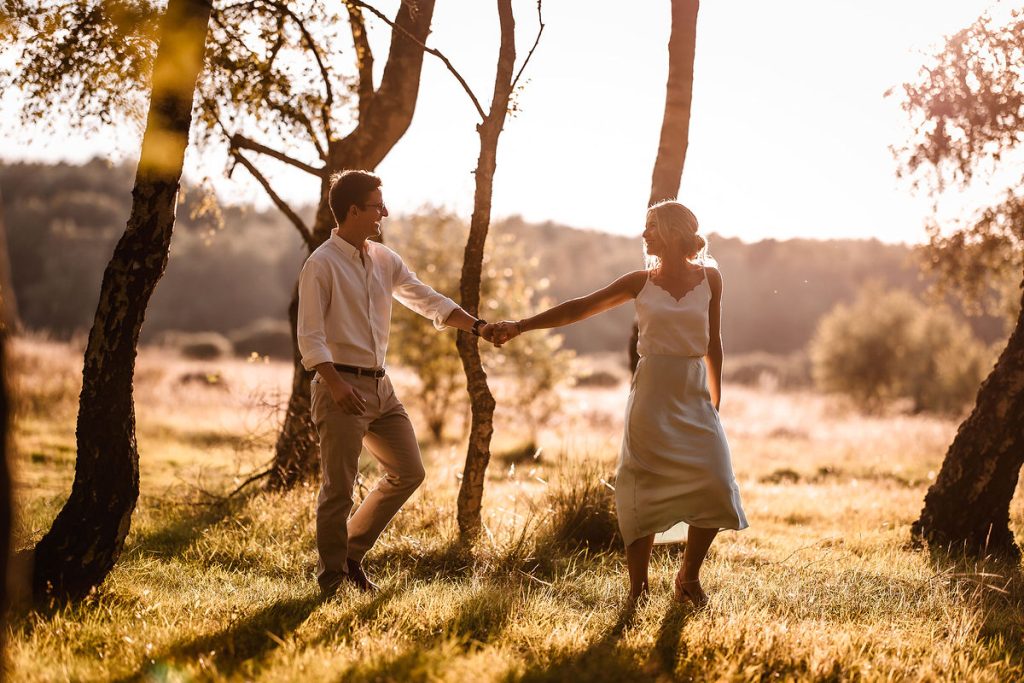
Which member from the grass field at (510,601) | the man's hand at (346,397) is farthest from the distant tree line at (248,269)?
the man's hand at (346,397)

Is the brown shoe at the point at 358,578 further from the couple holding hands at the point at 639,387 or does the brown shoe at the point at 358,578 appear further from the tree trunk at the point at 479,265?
the tree trunk at the point at 479,265

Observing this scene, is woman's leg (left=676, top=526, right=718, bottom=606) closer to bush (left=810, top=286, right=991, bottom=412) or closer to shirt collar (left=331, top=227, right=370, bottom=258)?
shirt collar (left=331, top=227, right=370, bottom=258)

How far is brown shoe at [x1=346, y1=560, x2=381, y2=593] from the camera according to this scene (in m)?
5.63

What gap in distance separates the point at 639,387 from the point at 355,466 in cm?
179

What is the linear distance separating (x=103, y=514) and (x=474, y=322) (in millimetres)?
2597

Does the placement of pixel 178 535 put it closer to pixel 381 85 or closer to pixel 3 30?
pixel 3 30

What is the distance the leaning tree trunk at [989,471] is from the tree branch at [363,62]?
664 centimetres

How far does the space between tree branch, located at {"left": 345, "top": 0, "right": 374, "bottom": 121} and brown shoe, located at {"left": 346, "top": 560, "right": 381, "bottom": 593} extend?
5348mm

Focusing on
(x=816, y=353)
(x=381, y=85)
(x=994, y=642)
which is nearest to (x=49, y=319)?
(x=816, y=353)

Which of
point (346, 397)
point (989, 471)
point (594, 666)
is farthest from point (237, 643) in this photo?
point (989, 471)

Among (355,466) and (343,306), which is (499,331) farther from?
(355,466)

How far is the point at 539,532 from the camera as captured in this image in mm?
7102

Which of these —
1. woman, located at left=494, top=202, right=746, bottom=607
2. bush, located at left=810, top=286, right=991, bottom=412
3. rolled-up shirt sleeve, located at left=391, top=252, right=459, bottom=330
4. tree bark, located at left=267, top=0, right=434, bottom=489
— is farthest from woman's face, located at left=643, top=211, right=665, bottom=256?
bush, located at left=810, top=286, right=991, bottom=412

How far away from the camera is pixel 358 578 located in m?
5.69
